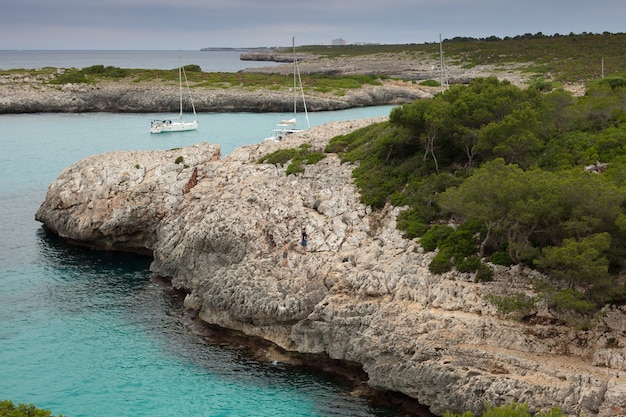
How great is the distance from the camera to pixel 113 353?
32.2 metres

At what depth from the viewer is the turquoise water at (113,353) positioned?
2805cm

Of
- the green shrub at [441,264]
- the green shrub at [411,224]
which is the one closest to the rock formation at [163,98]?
the green shrub at [411,224]

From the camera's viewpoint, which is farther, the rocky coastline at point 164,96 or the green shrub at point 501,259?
the rocky coastline at point 164,96

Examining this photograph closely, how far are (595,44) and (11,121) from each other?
92.3 m

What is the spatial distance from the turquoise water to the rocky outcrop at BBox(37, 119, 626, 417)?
1545 millimetres

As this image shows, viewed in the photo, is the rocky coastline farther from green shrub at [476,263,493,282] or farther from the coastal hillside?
green shrub at [476,263,493,282]

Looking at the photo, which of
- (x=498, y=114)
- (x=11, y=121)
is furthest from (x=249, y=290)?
(x=11, y=121)

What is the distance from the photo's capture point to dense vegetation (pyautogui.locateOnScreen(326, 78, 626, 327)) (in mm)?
26016

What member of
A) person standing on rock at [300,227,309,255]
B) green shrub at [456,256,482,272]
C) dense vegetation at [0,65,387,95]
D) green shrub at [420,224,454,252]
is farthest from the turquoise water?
dense vegetation at [0,65,387,95]

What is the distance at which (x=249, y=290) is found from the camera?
1319 inches

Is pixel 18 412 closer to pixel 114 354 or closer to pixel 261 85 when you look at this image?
pixel 114 354

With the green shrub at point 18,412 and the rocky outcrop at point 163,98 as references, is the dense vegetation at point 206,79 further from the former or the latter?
Result: the green shrub at point 18,412

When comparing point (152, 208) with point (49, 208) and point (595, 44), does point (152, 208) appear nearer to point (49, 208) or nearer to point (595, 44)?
point (49, 208)

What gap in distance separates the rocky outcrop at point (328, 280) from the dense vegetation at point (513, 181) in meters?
1.10
